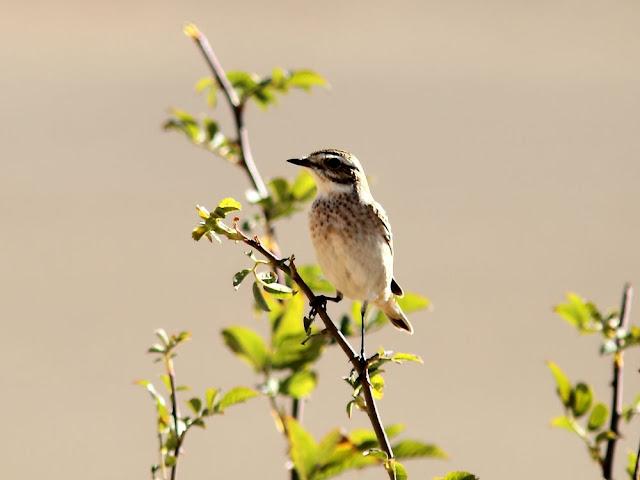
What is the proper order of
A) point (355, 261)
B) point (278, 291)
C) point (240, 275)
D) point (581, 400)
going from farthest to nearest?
point (355, 261) → point (581, 400) → point (278, 291) → point (240, 275)

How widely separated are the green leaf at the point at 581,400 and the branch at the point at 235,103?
1.01m

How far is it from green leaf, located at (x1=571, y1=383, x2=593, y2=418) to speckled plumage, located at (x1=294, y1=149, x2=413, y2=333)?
1031 millimetres

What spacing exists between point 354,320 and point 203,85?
1087 millimetres

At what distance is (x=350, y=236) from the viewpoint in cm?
398

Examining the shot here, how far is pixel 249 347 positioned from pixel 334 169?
181 centimetres

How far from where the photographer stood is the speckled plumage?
3.71 meters

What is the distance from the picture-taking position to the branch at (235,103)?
304cm

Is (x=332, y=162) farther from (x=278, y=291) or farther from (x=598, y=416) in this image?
(x=278, y=291)

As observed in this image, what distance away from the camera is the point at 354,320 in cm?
295

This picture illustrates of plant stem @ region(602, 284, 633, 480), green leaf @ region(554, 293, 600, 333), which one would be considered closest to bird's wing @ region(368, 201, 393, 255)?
green leaf @ region(554, 293, 600, 333)

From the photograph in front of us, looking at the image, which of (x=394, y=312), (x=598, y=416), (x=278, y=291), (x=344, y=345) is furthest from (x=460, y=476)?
(x=394, y=312)

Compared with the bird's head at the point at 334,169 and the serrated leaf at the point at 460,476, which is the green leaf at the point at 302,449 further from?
the bird's head at the point at 334,169

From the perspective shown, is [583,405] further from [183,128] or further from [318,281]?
[183,128]

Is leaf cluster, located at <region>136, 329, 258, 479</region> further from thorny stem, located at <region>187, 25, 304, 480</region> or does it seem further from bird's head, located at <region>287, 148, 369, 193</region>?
bird's head, located at <region>287, 148, 369, 193</region>
